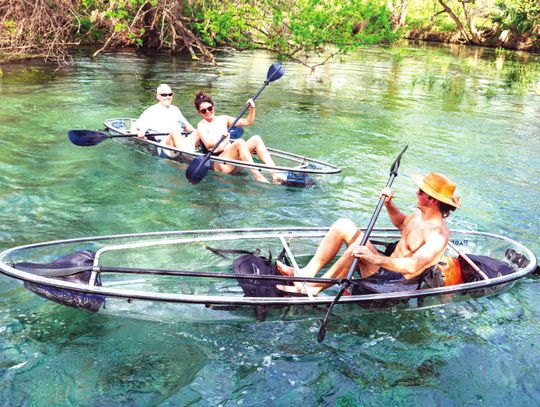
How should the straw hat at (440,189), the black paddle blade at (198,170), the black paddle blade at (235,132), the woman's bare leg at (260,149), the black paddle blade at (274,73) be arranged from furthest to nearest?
the black paddle blade at (235,132)
the black paddle blade at (274,73)
the woman's bare leg at (260,149)
the black paddle blade at (198,170)
the straw hat at (440,189)

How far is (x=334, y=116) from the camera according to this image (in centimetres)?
1317

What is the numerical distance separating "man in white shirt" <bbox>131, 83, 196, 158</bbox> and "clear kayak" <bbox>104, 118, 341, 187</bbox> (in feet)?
0.40

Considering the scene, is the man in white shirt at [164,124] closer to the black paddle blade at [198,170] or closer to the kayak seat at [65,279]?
the black paddle blade at [198,170]

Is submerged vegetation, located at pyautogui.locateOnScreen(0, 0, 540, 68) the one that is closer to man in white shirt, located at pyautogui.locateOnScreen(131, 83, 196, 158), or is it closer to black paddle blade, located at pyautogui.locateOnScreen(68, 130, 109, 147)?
man in white shirt, located at pyautogui.locateOnScreen(131, 83, 196, 158)

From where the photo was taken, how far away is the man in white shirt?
846 cm

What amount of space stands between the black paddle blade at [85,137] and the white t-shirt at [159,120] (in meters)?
0.62

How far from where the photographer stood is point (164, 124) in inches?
353

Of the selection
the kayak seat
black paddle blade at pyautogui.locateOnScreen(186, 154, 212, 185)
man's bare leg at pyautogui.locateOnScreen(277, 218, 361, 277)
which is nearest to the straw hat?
man's bare leg at pyautogui.locateOnScreen(277, 218, 361, 277)

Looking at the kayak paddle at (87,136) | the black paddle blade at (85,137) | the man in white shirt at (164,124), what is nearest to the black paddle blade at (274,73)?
the man in white shirt at (164,124)

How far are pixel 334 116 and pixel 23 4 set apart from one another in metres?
8.90

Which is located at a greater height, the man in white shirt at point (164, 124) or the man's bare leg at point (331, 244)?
the man in white shirt at point (164, 124)

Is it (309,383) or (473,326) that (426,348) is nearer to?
(473,326)

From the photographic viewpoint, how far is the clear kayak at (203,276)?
416 centimetres

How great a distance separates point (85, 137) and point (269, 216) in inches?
130
